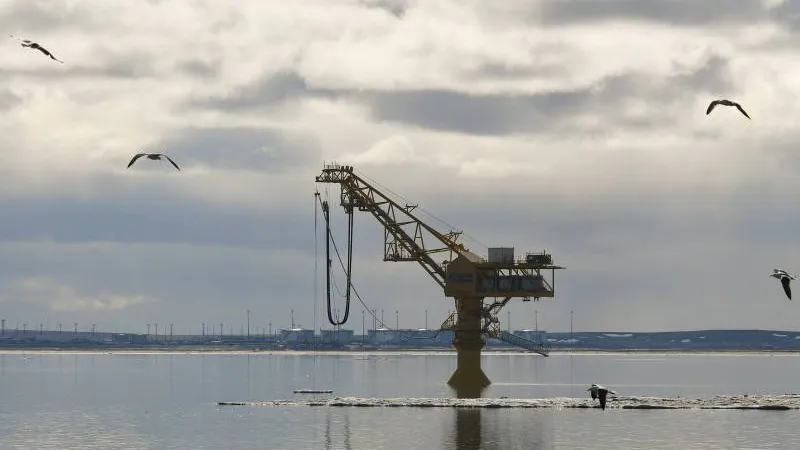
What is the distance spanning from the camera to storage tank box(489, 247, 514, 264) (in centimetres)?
11738

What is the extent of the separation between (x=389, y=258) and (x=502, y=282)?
425 inches

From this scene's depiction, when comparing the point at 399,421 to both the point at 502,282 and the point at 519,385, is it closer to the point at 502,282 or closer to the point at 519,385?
the point at 502,282

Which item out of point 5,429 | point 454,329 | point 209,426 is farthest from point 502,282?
point 5,429

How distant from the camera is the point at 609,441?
83812 millimetres

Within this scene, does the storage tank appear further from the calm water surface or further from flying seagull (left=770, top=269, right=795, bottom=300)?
flying seagull (left=770, top=269, right=795, bottom=300)

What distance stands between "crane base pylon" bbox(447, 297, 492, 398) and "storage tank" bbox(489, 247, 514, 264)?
4080 mm

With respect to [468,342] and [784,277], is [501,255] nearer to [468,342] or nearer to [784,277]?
[468,342]

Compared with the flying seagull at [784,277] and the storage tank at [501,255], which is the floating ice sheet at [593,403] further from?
the flying seagull at [784,277]

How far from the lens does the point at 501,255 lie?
4636 inches

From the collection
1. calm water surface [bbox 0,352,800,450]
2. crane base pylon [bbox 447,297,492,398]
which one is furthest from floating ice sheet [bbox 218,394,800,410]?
crane base pylon [bbox 447,297,492,398]

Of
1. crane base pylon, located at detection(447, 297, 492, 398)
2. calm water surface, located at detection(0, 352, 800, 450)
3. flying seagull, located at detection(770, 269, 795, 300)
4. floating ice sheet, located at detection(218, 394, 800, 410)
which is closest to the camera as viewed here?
flying seagull, located at detection(770, 269, 795, 300)

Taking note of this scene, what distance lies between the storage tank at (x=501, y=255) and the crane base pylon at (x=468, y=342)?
161 inches

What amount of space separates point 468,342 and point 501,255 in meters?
8.42

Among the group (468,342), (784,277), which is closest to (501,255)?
(468,342)
